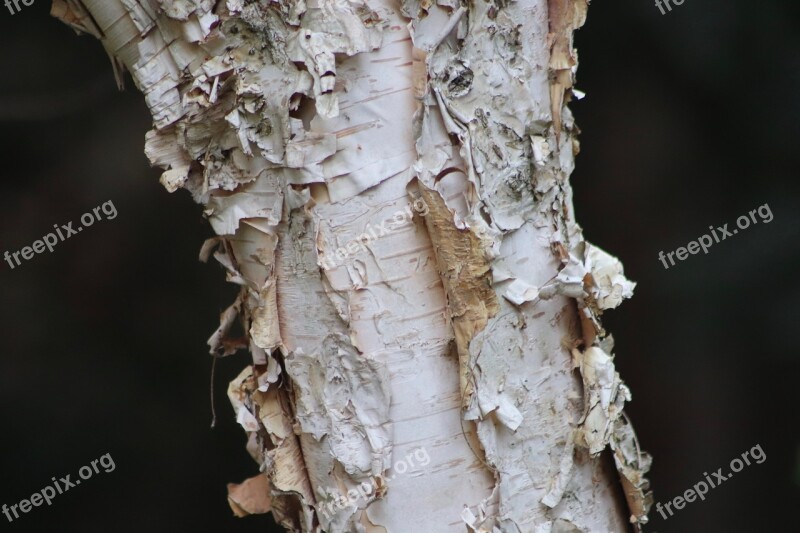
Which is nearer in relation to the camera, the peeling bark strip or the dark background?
the peeling bark strip

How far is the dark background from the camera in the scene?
1.87 metres

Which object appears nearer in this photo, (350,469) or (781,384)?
(350,469)

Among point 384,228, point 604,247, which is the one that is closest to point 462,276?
point 384,228

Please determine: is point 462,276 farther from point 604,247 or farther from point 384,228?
point 604,247

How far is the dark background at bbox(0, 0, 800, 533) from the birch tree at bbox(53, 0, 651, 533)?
4.06ft

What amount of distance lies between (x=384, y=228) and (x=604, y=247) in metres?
1.35

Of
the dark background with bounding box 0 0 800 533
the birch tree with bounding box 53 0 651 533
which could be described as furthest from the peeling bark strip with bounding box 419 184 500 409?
the dark background with bounding box 0 0 800 533

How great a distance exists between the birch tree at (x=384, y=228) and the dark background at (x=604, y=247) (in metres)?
1.24

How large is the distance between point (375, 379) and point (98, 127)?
1502mm

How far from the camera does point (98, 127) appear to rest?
1.94m

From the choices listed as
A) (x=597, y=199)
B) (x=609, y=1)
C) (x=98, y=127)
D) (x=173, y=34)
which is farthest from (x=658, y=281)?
(x=173, y=34)

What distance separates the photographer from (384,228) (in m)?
0.69

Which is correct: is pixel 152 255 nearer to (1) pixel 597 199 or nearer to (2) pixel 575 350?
(1) pixel 597 199

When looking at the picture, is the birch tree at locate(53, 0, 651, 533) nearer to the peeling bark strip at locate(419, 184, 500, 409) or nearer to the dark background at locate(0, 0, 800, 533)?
the peeling bark strip at locate(419, 184, 500, 409)
